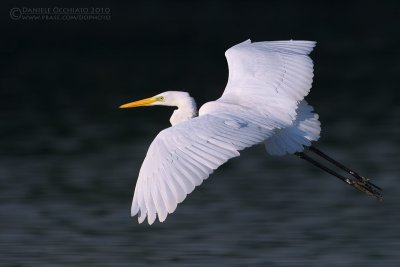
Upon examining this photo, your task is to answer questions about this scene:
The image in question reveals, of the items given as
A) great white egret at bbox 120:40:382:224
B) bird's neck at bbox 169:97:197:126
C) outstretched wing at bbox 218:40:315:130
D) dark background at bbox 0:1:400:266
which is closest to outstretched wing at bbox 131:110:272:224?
great white egret at bbox 120:40:382:224

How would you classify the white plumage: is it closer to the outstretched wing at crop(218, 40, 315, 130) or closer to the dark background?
the outstretched wing at crop(218, 40, 315, 130)

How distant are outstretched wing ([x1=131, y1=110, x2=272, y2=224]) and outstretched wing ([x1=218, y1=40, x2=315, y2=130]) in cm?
68

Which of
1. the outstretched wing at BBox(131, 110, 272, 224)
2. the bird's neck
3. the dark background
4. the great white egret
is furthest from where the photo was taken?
the dark background

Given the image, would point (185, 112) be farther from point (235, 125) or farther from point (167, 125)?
point (167, 125)

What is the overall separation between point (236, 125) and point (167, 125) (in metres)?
7.03

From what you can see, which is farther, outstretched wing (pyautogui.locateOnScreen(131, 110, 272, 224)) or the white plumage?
the white plumage

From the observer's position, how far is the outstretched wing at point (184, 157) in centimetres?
806

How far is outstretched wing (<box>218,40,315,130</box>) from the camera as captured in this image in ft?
32.2

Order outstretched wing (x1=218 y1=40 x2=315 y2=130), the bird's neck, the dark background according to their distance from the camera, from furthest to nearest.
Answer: the dark background
the bird's neck
outstretched wing (x1=218 y1=40 x2=315 y2=130)

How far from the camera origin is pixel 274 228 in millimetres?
11539

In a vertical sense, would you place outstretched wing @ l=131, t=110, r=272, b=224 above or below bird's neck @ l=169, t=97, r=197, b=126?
above

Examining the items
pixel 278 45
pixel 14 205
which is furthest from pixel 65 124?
pixel 278 45

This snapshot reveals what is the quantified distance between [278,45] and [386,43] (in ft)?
33.7

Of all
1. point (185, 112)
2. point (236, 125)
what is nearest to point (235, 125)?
point (236, 125)
